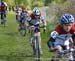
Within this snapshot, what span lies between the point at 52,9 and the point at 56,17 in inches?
66.8

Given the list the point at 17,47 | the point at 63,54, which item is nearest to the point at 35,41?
the point at 17,47

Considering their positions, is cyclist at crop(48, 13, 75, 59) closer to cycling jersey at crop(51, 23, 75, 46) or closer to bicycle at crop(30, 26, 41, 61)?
cycling jersey at crop(51, 23, 75, 46)

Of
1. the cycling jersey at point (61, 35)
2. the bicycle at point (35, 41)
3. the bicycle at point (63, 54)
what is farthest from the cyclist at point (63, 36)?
the bicycle at point (35, 41)

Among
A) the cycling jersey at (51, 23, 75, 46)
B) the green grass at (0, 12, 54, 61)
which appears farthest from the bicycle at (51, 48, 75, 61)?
the green grass at (0, 12, 54, 61)

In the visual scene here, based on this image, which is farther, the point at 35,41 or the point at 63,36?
the point at 35,41

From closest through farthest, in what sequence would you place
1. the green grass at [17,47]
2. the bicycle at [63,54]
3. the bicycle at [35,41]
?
the bicycle at [63,54] → the bicycle at [35,41] → the green grass at [17,47]

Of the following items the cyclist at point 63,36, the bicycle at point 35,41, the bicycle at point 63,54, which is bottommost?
the bicycle at point 35,41

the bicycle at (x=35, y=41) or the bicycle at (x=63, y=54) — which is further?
the bicycle at (x=35, y=41)

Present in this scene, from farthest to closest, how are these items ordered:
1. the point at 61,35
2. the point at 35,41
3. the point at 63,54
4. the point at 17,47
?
the point at 17,47 → the point at 35,41 → the point at 61,35 → the point at 63,54

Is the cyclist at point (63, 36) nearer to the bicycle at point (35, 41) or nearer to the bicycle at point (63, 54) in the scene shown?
the bicycle at point (63, 54)

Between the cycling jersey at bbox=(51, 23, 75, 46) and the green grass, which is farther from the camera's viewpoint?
the green grass

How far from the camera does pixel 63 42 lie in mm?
8469

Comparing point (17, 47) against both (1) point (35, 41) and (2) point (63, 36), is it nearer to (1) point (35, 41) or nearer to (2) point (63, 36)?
(1) point (35, 41)

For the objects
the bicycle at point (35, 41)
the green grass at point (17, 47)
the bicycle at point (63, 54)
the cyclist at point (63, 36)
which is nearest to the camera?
the bicycle at point (63, 54)
